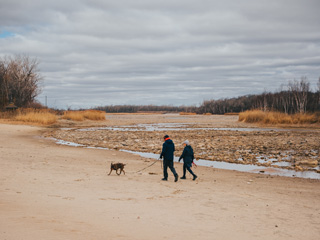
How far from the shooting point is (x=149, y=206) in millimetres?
8508

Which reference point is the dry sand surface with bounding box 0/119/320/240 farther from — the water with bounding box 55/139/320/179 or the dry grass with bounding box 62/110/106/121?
the dry grass with bounding box 62/110/106/121

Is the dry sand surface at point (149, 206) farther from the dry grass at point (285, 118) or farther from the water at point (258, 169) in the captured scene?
the dry grass at point (285, 118)

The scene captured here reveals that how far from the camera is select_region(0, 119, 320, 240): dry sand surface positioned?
663 centimetres

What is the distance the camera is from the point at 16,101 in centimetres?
6062

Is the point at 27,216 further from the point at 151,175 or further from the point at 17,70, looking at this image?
the point at 17,70

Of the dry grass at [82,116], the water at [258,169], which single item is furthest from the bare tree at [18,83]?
the water at [258,169]

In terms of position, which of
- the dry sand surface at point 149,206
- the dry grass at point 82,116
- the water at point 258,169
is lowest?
the water at point 258,169

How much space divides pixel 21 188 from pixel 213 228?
561 cm

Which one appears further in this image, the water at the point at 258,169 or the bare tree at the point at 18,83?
the bare tree at the point at 18,83

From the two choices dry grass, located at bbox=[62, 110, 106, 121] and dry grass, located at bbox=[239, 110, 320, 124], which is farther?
dry grass, located at bbox=[62, 110, 106, 121]

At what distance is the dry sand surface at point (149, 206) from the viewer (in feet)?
21.7

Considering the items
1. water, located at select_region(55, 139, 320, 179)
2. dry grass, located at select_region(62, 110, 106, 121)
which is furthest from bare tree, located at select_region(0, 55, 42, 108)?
water, located at select_region(55, 139, 320, 179)

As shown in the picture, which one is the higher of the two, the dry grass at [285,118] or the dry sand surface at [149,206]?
the dry grass at [285,118]

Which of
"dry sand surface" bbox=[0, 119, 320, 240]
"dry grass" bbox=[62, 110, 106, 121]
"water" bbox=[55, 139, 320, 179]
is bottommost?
"water" bbox=[55, 139, 320, 179]
